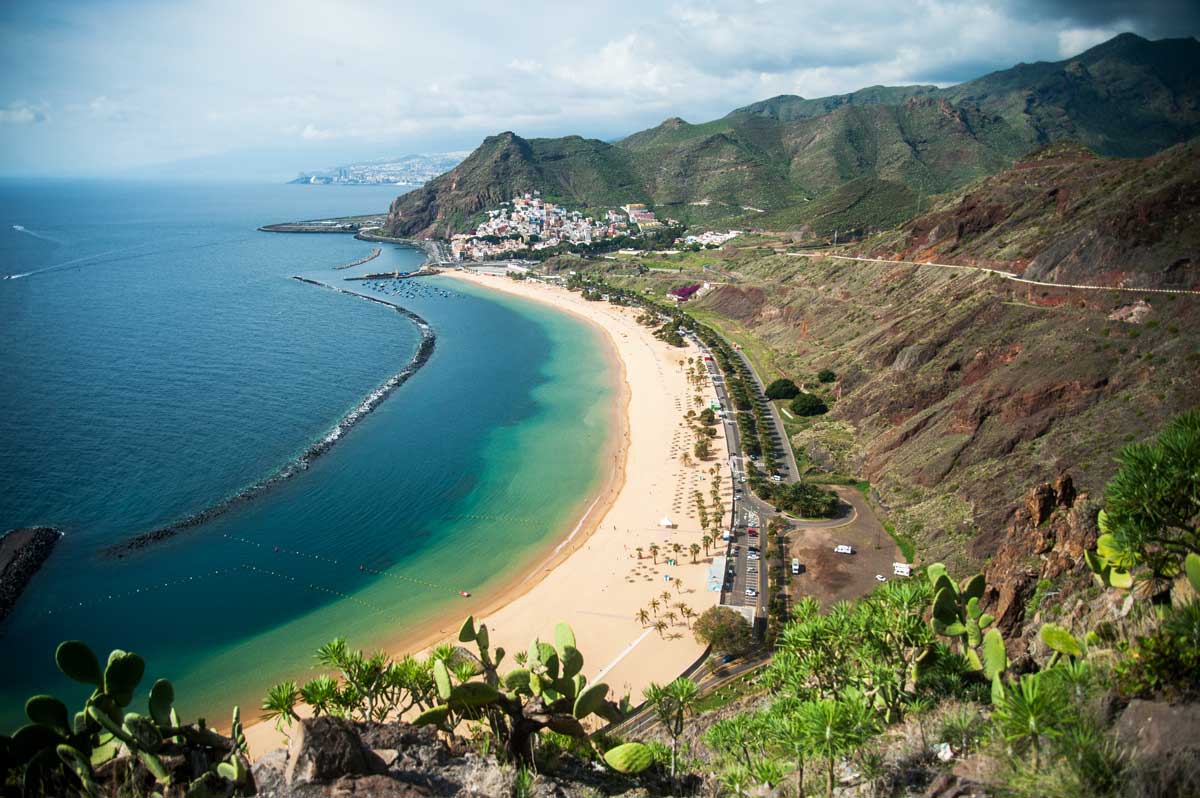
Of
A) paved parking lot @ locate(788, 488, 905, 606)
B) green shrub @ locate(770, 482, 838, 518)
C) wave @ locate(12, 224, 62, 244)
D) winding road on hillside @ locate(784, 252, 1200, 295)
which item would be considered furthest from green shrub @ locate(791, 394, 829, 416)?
wave @ locate(12, 224, 62, 244)

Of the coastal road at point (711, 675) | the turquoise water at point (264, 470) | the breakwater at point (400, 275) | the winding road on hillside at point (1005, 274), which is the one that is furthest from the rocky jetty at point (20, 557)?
the breakwater at point (400, 275)

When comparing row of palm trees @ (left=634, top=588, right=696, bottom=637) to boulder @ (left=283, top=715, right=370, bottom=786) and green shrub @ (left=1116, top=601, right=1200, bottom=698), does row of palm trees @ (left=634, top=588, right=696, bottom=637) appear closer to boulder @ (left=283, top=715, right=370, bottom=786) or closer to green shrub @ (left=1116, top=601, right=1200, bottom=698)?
boulder @ (left=283, top=715, right=370, bottom=786)

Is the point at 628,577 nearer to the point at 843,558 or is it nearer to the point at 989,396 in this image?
the point at 843,558

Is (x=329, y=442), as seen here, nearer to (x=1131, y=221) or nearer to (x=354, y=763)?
(x=354, y=763)

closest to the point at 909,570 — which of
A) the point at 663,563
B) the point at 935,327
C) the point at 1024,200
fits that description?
the point at 663,563

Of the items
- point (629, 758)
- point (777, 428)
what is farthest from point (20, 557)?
point (777, 428)
